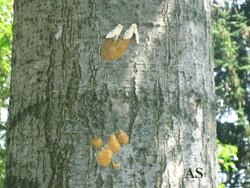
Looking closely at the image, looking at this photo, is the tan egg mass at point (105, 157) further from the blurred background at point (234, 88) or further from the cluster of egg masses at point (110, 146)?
the blurred background at point (234, 88)

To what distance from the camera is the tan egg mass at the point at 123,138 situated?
83 centimetres

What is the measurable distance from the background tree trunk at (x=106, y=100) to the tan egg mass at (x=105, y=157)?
0.6 inches

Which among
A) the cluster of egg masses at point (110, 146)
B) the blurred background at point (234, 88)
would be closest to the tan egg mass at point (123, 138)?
the cluster of egg masses at point (110, 146)

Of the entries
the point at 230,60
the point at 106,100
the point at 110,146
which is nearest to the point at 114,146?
the point at 110,146

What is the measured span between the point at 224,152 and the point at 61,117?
12.1 feet

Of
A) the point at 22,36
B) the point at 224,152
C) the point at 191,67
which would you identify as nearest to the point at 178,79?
the point at 191,67

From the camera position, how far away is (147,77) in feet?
2.86

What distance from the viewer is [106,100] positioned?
33.3 inches

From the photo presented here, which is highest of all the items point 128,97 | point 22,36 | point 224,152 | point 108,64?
point 22,36

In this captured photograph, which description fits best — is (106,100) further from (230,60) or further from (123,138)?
(230,60)

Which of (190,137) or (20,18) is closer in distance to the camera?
(190,137)

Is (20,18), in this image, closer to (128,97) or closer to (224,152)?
(128,97)

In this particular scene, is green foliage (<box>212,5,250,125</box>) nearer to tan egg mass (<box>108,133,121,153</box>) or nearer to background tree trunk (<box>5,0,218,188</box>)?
background tree trunk (<box>5,0,218,188</box>)

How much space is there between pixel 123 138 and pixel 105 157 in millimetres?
87
